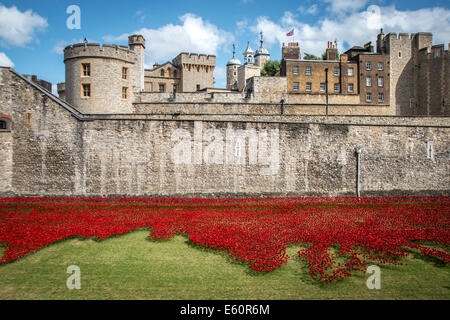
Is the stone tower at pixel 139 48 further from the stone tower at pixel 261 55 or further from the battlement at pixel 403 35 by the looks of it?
the stone tower at pixel 261 55

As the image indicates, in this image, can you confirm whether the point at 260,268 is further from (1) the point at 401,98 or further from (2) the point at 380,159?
(1) the point at 401,98

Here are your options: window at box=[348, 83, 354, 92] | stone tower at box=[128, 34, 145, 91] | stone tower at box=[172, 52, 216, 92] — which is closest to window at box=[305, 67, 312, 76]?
window at box=[348, 83, 354, 92]

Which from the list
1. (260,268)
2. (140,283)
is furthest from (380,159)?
(140,283)

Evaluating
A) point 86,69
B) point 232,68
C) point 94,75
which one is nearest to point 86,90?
point 94,75

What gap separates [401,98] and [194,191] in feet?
133

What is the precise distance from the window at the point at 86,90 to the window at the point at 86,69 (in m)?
0.91

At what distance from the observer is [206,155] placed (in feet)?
67.1

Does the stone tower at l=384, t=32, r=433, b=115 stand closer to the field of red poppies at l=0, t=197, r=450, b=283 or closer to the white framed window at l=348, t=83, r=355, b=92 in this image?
the white framed window at l=348, t=83, r=355, b=92

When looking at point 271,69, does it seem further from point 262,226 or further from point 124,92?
point 262,226

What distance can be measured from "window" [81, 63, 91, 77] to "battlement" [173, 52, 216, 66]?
29769 millimetres

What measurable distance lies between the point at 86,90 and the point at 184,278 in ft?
81.7

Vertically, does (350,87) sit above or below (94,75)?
above

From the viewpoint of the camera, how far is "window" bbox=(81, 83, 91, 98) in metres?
27.6
